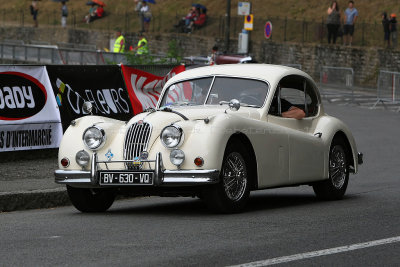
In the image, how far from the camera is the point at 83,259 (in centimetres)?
764

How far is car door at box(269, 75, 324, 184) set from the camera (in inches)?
460

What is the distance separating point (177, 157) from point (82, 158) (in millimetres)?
1145

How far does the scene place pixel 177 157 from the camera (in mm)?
10234

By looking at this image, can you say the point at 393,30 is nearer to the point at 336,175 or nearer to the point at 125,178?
the point at 336,175

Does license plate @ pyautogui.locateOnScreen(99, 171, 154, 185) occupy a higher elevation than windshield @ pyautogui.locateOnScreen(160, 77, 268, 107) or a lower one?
lower

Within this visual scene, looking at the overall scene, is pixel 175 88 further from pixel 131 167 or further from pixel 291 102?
pixel 131 167

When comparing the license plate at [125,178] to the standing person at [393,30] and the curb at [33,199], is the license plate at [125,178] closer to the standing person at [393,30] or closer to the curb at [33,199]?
the curb at [33,199]

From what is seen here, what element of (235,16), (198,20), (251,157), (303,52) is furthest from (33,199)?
(198,20)

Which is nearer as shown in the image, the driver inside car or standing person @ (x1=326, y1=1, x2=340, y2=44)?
the driver inside car

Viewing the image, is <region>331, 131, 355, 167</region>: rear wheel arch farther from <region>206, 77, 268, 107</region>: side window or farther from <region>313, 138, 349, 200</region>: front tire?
<region>206, 77, 268, 107</region>: side window

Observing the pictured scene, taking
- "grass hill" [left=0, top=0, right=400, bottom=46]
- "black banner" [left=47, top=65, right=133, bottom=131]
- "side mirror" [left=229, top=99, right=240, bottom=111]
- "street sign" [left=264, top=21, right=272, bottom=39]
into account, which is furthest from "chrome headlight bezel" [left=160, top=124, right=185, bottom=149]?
"street sign" [left=264, top=21, right=272, bottom=39]

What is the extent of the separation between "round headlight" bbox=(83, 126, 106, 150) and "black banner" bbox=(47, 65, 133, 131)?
18.0 ft

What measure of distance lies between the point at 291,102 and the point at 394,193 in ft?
6.70

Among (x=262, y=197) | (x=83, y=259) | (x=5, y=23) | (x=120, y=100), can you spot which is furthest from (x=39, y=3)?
(x=83, y=259)
